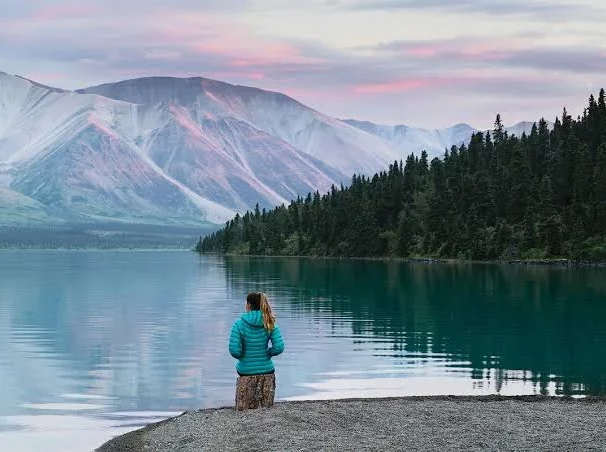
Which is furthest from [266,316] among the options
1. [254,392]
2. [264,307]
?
[254,392]

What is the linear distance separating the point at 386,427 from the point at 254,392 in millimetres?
5713

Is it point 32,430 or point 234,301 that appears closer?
point 32,430

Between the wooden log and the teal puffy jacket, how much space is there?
0.26 metres

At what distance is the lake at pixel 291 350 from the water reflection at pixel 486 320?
16 centimetres

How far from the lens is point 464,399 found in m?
42.9

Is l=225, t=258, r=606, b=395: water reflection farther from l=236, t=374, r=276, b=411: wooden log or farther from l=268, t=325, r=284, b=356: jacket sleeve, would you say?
l=268, t=325, r=284, b=356: jacket sleeve

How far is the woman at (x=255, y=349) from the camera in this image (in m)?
38.4

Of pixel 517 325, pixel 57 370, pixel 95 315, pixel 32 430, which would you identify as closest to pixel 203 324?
pixel 95 315

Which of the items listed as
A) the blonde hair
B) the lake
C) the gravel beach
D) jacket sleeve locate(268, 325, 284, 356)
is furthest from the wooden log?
the lake

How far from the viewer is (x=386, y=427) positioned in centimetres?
3519

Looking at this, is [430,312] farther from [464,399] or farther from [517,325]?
[464,399]

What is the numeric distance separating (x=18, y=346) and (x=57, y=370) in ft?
48.2

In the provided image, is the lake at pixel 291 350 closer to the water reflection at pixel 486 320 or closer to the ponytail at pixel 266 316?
the water reflection at pixel 486 320

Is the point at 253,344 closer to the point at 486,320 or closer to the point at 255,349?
the point at 255,349
